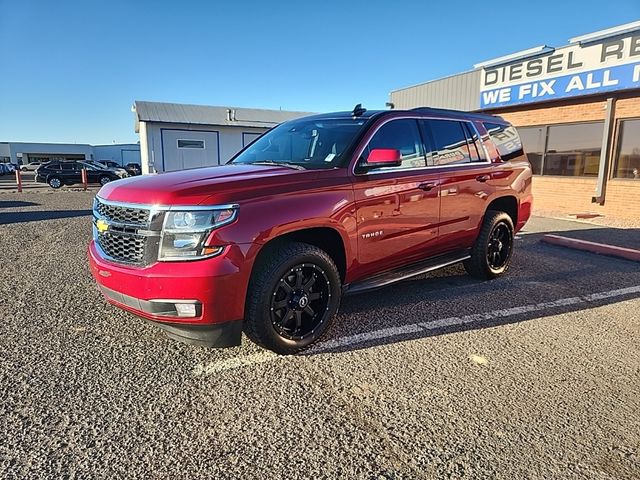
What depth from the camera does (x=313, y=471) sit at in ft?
7.06

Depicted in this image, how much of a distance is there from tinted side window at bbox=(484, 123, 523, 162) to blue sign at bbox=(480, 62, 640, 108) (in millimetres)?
6601

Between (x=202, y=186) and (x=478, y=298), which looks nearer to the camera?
(x=202, y=186)

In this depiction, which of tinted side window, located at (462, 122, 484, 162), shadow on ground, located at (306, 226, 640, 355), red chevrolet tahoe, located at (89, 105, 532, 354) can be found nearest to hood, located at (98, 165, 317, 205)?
red chevrolet tahoe, located at (89, 105, 532, 354)

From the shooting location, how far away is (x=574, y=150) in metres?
12.1

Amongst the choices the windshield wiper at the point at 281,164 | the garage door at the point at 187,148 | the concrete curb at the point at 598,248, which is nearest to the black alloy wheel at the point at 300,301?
the windshield wiper at the point at 281,164

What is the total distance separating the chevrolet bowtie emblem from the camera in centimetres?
328

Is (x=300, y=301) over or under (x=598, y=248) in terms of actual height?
over

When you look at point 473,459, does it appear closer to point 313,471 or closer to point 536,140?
point 313,471

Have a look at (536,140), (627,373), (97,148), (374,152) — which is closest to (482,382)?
(627,373)

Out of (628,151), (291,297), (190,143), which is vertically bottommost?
(291,297)

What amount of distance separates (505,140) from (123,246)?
4831 millimetres

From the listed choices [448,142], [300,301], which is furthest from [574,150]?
[300,301]

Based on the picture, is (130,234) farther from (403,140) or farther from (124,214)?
(403,140)

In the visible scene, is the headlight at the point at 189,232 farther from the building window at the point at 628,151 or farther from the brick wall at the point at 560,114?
the brick wall at the point at 560,114
